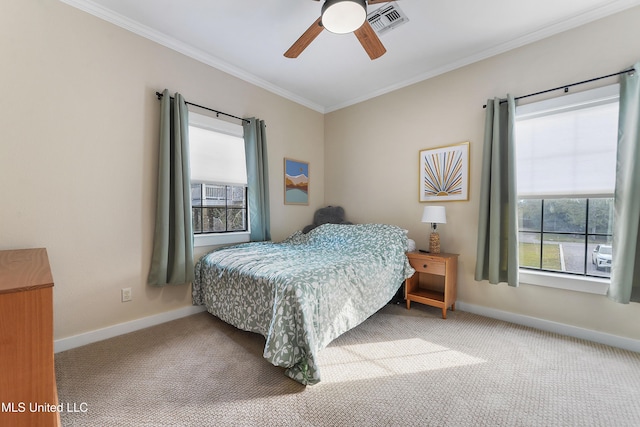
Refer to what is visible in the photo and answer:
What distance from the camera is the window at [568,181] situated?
213cm

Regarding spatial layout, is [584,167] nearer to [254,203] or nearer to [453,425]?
[453,425]

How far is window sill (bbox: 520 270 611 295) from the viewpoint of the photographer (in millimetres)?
2117

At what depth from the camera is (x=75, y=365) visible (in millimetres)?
1786

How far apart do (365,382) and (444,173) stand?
7.55 feet

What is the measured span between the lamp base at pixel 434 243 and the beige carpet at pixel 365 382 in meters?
0.82

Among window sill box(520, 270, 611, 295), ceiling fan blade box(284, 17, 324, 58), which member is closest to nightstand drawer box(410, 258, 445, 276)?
window sill box(520, 270, 611, 295)

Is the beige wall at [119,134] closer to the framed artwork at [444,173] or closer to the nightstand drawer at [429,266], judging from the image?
the framed artwork at [444,173]

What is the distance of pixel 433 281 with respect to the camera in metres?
3.02

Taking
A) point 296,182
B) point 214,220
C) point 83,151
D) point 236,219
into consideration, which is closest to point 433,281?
point 296,182

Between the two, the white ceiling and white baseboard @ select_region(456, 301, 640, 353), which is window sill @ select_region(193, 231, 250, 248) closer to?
the white ceiling

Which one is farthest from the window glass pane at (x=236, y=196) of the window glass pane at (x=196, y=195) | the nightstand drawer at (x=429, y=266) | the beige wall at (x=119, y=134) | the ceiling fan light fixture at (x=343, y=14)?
the nightstand drawer at (x=429, y=266)

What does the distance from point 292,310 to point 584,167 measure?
2.70 m

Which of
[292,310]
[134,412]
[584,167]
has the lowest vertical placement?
[134,412]

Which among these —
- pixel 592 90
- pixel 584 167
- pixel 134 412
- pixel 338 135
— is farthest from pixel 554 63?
pixel 134 412
